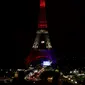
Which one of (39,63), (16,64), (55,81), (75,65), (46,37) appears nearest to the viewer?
(55,81)

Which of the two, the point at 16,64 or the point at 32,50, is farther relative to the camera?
the point at 32,50

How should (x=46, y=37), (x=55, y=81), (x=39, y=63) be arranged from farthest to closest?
(x=39, y=63), (x=46, y=37), (x=55, y=81)

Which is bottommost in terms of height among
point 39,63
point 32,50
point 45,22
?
point 39,63

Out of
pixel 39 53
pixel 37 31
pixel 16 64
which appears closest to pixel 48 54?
pixel 39 53

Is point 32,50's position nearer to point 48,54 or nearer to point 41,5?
point 48,54

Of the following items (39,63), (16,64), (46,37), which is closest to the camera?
(16,64)

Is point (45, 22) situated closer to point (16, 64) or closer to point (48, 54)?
point (48, 54)

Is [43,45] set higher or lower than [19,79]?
lower

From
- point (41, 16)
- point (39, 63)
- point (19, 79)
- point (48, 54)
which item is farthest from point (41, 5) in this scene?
point (19, 79)

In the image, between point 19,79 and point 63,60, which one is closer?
point 19,79
